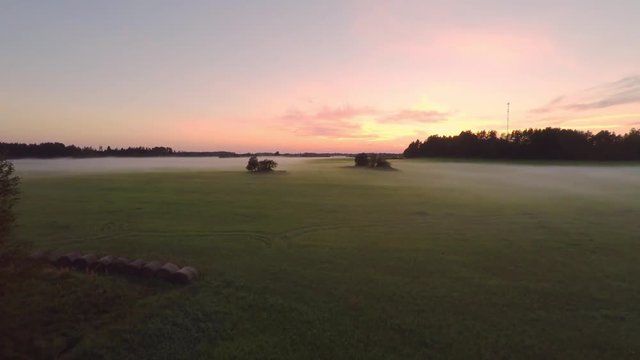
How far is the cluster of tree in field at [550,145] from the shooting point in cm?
8369

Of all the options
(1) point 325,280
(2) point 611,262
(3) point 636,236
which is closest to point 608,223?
(3) point 636,236

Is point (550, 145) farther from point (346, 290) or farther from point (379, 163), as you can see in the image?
point (346, 290)

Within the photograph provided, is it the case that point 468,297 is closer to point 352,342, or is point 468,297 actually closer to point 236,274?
point 352,342

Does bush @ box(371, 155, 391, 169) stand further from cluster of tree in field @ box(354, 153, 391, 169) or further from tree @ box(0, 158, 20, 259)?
tree @ box(0, 158, 20, 259)

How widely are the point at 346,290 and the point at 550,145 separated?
312 ft

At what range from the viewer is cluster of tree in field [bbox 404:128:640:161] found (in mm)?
83688

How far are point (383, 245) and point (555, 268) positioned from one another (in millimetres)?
4270

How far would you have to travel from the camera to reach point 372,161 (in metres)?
64.6

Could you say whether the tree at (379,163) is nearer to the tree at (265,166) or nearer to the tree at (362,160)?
the tree at (362,160)

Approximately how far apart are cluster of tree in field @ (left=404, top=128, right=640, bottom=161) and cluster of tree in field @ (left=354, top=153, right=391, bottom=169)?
44.6m

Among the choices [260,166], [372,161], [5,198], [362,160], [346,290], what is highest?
[362,160]

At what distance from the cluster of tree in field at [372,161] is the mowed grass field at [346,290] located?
45829 mm

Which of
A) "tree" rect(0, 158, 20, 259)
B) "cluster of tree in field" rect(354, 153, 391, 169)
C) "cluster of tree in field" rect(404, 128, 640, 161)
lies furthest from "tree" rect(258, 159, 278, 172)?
"cluster of tree in field" rect(404, 128, 640, 161)

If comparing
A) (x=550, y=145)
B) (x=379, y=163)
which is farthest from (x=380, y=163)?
(x=550, y=145)
